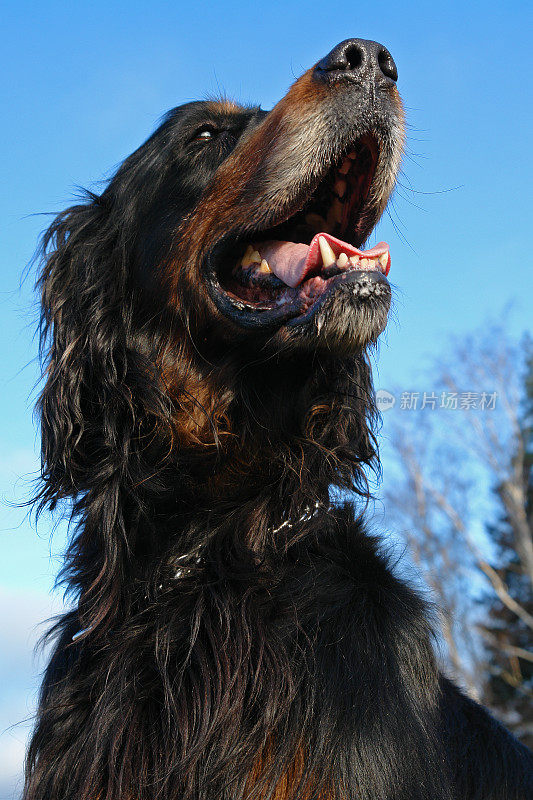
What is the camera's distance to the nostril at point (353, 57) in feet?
8.20

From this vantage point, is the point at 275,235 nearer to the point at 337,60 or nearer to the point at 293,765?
the point at 337,60

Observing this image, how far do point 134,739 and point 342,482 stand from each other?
1256mm

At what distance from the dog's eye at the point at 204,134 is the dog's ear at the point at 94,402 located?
1.58 feet

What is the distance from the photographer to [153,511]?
8.84 ft

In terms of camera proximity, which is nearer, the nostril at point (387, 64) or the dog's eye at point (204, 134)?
the nostril at point (387, 64)

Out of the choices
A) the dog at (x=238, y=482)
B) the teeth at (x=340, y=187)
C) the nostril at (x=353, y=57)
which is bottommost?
the dog at (x=238, y=482)

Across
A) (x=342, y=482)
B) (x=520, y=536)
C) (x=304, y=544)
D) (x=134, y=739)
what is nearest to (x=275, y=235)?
(x=342, y=482)

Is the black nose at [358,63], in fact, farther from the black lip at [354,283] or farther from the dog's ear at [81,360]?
the dog's ear at [81,360]

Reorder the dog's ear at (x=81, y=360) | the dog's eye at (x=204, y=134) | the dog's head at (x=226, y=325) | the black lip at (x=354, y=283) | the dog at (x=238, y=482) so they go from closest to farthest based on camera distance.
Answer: the dog at (x=238, y=482), the black lip at (x=354, y=283), the dog's head at (x=226, y=325), the dog's ear at (x=81, y=360), the dog's eye at (x=204, y=134)

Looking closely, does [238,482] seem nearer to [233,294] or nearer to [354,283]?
[233,294]

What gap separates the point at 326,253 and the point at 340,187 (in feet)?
1.69

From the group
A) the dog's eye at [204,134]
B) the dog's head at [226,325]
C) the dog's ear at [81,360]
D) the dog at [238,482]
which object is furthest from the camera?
the dog's eye at [204,134]

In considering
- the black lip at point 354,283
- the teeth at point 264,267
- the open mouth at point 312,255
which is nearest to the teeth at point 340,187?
the open mouth at point 312,255

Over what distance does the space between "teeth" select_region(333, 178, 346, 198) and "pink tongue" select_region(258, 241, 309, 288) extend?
297 millimetres
